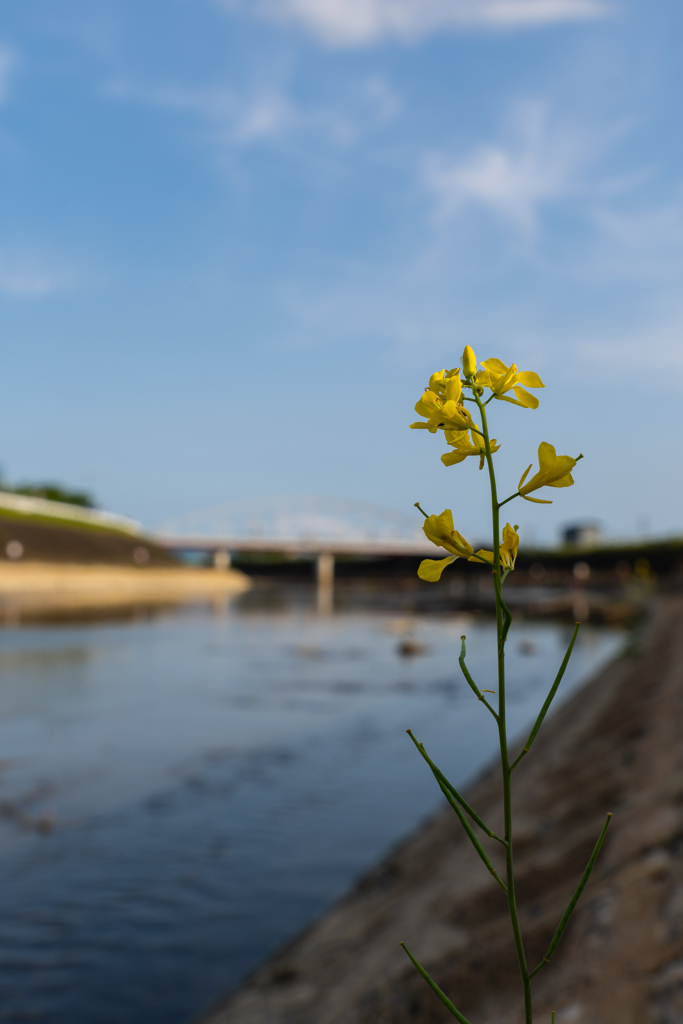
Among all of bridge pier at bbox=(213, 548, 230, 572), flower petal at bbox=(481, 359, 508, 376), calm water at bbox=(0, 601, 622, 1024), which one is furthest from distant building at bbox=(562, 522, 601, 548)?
flower petal at bbox=(481, 359, 508, 376)

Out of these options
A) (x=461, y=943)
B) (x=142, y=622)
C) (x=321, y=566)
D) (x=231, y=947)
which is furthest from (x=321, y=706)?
(x=321, y=566)

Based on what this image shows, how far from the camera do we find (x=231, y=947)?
7258mm

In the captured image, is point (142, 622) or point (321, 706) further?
point (142, 622)

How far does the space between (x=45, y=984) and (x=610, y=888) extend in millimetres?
4596

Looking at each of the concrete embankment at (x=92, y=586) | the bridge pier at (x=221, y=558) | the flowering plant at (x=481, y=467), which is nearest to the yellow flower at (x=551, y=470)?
the flowering plant at (x=481, y=467)

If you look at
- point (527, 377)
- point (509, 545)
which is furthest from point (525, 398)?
point (509, 545)

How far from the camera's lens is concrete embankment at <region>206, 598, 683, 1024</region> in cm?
380

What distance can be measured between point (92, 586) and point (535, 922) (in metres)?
79.7

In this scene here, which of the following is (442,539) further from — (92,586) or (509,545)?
(92,586)

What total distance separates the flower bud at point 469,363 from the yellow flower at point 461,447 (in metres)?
0.12

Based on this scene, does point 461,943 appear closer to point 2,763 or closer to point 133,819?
point 133,819

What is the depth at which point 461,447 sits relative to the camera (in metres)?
1.56

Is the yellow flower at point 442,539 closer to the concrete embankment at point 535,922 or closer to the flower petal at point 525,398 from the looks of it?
the flower petal at point 525,398

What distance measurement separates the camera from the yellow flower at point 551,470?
1521 mm
